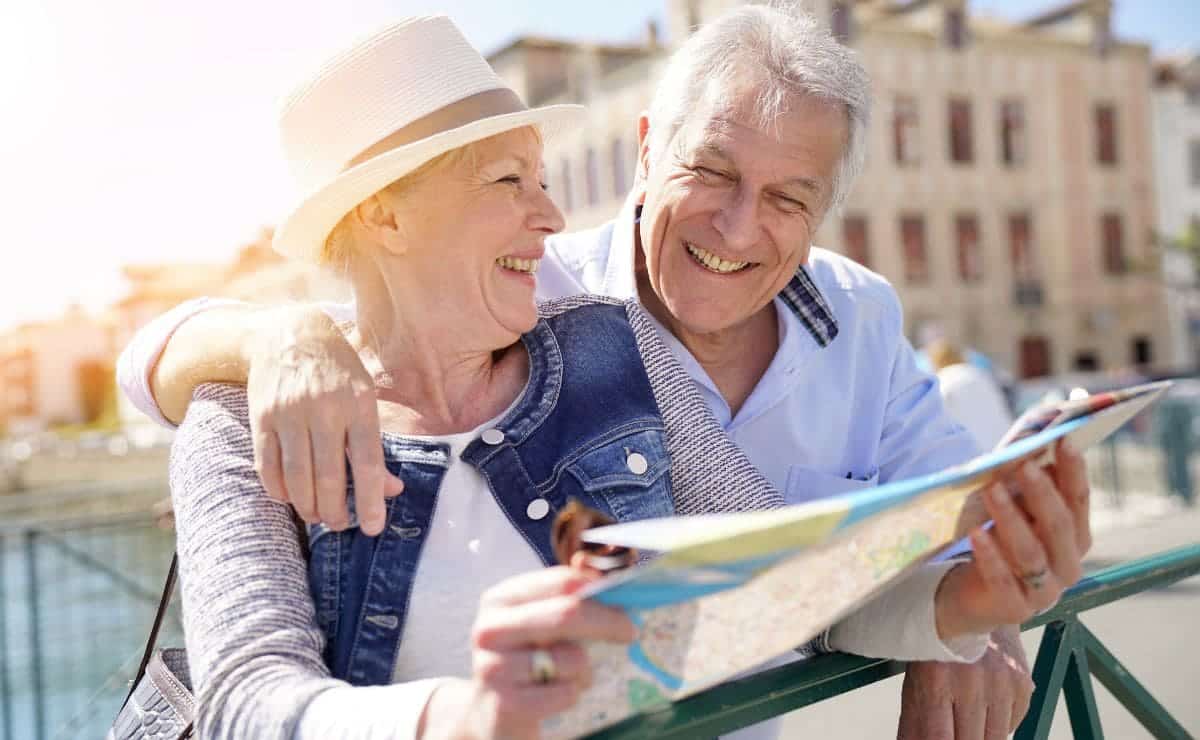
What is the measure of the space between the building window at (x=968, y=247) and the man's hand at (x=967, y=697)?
26933 mm

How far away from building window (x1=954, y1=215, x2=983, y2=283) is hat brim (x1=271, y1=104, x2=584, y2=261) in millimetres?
26963

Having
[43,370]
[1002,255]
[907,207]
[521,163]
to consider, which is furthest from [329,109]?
[43,370]

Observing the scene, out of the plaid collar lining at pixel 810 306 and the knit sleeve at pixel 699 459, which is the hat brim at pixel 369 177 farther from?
the plaid collar lining at pixel 810 306

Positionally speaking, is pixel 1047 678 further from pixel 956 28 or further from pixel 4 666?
pixel 956 28

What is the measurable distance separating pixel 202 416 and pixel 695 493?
0.65 meters

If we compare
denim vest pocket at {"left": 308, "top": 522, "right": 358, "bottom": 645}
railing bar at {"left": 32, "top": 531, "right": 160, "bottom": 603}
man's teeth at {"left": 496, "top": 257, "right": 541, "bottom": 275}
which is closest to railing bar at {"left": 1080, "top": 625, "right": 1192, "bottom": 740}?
man's teeth at {"left": 496, "top": 257, "right": 541, "bottom": 275}

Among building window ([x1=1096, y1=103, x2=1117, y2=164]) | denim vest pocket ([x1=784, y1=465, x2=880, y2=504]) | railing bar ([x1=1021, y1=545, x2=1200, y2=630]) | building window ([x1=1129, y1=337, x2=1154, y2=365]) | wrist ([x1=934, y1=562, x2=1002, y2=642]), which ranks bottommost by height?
building window ([x1=1129, y1=337, x2=1154, y2=365])

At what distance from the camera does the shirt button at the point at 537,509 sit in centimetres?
150

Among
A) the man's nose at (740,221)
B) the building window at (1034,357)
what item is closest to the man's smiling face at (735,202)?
the man's nose at (740,221)

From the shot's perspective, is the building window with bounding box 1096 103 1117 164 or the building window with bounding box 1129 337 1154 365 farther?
the building window with bounding box 1129 337 1154 365

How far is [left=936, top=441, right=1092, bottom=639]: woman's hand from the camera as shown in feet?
3.73

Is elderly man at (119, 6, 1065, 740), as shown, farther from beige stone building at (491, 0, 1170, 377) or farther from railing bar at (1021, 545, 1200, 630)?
beige stone building at (491, 0, 1170, 377)

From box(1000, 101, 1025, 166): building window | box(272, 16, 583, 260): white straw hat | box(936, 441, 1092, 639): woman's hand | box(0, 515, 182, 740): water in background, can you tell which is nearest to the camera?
box(936, 441, 1092, 639): woman's hand

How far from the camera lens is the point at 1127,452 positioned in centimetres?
1044
